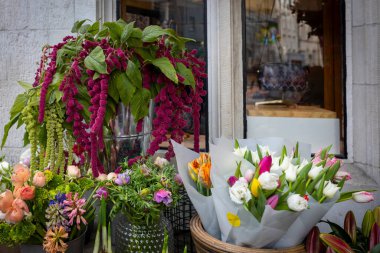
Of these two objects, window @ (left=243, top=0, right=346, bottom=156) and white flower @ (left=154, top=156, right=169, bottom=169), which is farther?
window @ (left=243, top=0, right=346, bottom=156)

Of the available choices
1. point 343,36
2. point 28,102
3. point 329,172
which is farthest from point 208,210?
point 343,36

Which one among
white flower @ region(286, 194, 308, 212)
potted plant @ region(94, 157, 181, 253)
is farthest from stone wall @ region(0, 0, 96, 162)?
white flower @ region(286, 194, 308, 212)

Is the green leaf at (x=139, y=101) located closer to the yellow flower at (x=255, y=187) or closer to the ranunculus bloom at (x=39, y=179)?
the ranunculus bloom at (x=39, y=179)

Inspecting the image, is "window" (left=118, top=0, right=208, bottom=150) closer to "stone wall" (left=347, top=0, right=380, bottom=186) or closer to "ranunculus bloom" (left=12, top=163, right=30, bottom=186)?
"stone wall" (left=347, top=0, right=380, bottom=186)

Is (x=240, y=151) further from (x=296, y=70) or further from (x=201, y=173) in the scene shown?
(x=296, y=70)

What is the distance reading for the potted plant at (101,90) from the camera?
48.1 inches

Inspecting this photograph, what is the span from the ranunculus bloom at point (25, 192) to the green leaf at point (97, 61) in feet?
1.19

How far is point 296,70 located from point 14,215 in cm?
114

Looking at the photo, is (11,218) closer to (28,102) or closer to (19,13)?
(28,102)

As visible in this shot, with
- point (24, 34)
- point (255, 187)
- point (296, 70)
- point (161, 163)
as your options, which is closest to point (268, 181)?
point (255, 187)

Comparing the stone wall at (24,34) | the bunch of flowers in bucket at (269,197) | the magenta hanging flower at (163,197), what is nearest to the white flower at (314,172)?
the bunch of flowers in bucket at (269,197)

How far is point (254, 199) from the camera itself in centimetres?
102

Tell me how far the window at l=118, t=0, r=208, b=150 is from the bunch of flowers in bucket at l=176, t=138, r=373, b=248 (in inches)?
28.5

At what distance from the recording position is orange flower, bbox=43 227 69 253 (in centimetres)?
113
